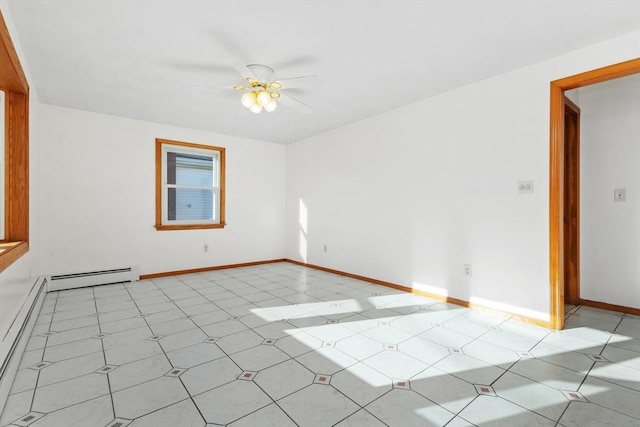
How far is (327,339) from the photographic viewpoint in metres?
2.54

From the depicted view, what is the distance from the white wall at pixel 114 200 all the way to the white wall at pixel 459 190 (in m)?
1.97

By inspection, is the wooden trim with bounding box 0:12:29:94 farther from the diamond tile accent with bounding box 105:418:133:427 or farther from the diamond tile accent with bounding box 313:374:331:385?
the diamond tile accent with bounding box 313:374:331:385

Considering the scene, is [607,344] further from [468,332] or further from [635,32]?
[635,32]

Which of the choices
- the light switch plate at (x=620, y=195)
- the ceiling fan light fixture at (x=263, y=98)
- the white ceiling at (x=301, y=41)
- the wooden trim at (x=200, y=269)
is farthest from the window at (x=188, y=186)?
the light switch plate at (x=620, y=195)

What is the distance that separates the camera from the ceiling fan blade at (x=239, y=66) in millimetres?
2366

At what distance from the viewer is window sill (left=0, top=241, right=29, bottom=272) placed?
197cm

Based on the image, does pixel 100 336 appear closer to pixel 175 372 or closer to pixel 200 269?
pixel 175 372

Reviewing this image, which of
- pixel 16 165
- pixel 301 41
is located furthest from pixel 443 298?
pixel 16 165

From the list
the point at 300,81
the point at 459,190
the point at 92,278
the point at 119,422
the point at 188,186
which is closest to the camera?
the point at 119,422

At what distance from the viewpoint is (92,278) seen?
167 inches

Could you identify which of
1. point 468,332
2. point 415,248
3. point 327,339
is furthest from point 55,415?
point 415,248

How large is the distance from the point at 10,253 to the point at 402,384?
2.93 m

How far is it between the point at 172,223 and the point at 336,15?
14.0 ft

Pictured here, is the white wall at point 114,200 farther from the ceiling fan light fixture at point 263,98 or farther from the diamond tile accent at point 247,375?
the diamond tile accent at point 247,375
